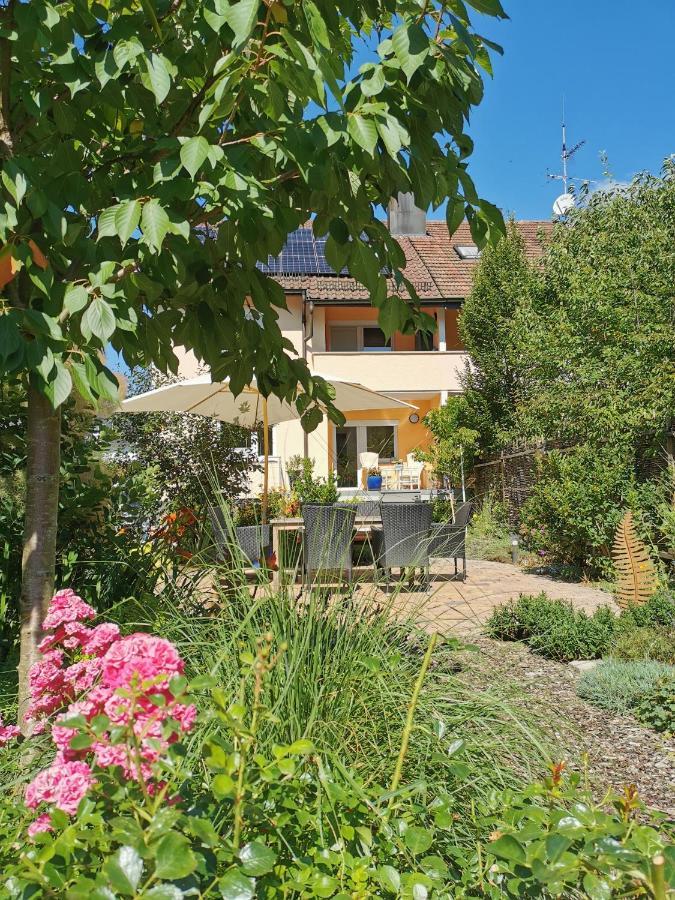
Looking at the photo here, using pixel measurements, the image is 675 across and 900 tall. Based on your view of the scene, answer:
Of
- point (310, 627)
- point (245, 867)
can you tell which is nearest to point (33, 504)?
point (310, 627)

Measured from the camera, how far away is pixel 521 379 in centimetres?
1559

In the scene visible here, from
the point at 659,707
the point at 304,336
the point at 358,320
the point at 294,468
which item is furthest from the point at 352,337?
the point at 659,707

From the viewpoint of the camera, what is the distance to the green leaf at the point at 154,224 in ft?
5.08

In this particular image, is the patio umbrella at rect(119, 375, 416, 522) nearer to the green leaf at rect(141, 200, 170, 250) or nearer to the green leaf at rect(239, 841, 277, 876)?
the green leaf at rect(141, 200, 170, 250)

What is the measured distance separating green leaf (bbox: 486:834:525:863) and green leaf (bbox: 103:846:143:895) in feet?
1.76

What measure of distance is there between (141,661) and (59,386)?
0.74 metres

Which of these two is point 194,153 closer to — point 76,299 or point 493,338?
point 76,299

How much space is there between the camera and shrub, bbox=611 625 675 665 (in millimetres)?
4516

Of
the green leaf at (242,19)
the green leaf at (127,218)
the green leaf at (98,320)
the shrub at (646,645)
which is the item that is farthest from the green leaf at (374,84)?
the shrub at (646,645)

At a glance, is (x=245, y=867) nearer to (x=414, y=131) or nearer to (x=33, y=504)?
→ (x=33, y=504)

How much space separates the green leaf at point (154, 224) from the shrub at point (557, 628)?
374 cm

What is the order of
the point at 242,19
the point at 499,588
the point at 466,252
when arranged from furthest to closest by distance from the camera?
the point at 466,252 → the point at 499,588 → the point at 242,19

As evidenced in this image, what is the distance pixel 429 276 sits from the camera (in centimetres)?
2075


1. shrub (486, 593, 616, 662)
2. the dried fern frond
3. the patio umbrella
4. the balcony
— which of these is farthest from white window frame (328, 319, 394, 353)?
shrub (486, 593, 616, 662)
